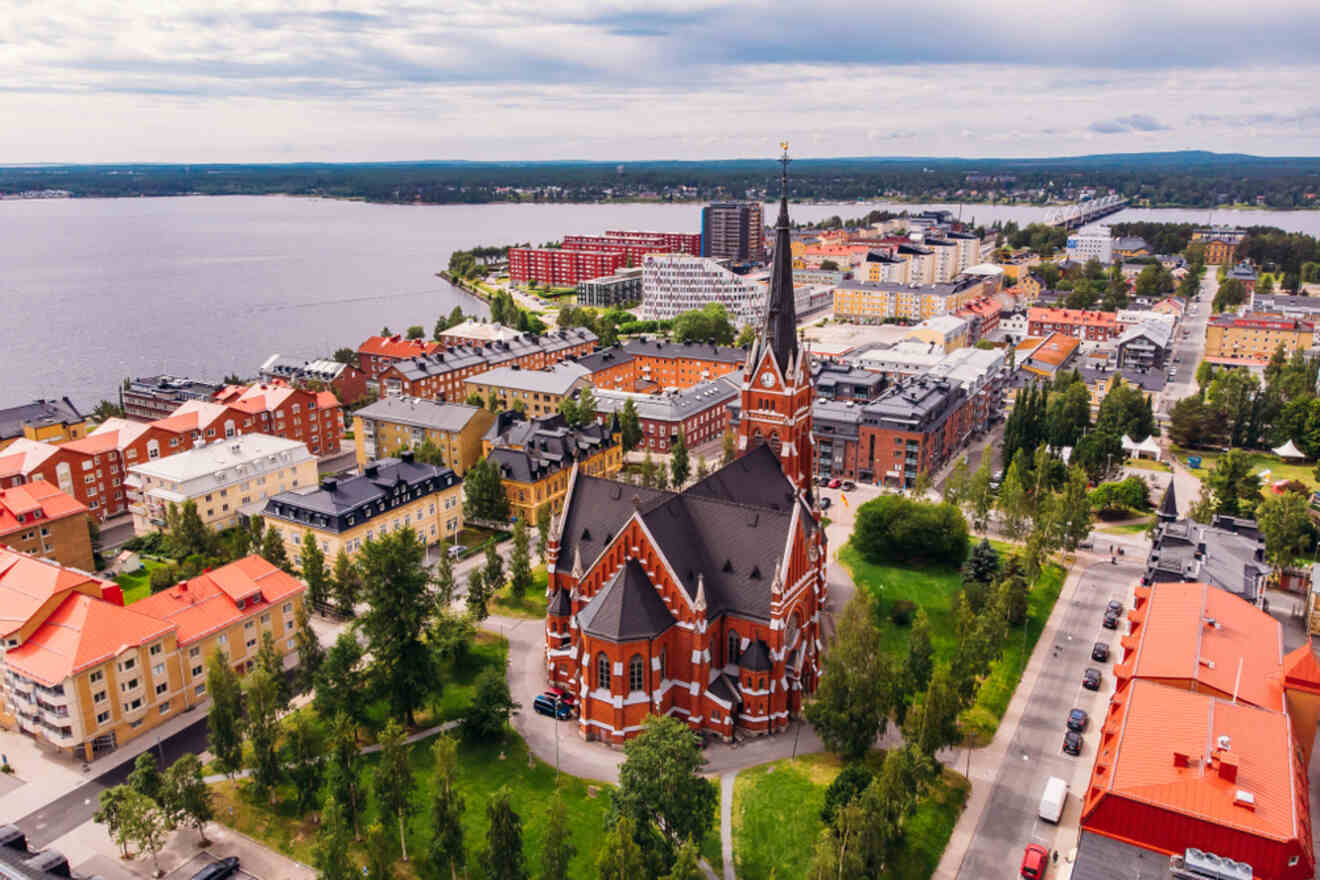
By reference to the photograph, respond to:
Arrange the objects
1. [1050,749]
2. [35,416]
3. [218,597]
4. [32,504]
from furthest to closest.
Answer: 1. [35,416]
2. [32,504]
3. [218,597]
4. [1050,749]

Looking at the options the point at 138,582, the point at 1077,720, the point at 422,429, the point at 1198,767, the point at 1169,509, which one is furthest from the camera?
the point at 422,429

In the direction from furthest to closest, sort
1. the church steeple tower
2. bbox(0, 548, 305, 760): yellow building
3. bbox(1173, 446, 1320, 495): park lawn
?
bbox(1173, 446, 1320, 495): park lawn < the church steeple tower < bbox(0, 548, 305, 760): yellow building

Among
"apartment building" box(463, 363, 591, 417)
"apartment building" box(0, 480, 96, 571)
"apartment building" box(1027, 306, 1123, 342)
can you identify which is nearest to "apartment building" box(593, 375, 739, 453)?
"apartment building" box(463, 363, 591, 417)

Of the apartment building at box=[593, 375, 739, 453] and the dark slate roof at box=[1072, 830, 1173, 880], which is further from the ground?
the apartment building at box=[593, 375, 739, 453]

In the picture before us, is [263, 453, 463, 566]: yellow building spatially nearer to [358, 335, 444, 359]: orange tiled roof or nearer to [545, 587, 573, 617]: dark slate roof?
[545, 587, 573, 617]: dark slate roof

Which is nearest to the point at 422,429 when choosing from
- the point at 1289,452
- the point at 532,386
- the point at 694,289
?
the point at 532,386

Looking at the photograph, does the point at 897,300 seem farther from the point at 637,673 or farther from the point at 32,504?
the point at 32,504
